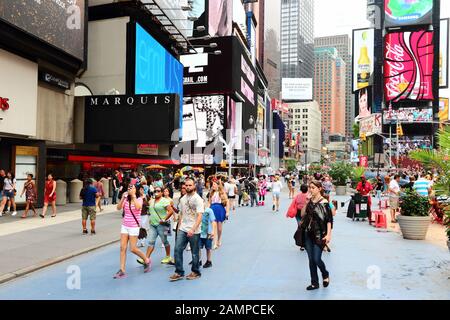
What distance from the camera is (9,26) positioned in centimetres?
1591

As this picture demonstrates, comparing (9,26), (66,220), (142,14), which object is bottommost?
(66,220)

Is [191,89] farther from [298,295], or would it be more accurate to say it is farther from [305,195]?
[298,295]

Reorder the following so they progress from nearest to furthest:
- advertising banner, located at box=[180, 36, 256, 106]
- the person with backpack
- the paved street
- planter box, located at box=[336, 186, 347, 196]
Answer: the paved street < the person with backpack < planter box, located at box=[336, 186, 347, 196] < advertising banner, located at box=[180, 36, 256, 106]

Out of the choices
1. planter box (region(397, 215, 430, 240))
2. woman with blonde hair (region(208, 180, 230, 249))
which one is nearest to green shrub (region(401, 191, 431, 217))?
planter box (region(397, 215, 430, 240))

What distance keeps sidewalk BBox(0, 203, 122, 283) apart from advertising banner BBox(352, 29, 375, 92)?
347ft

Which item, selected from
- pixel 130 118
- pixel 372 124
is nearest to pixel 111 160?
pixel 130 118

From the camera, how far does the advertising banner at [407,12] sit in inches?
3688

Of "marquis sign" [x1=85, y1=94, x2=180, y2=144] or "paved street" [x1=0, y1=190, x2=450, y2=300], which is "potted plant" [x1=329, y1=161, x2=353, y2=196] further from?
"paved street" [x1=0, y1=190, x2=450, y2=300]

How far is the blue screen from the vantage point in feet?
94.9

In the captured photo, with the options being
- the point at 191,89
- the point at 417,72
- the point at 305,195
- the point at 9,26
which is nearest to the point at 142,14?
the point at 9,26

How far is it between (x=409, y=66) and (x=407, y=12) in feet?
42.8

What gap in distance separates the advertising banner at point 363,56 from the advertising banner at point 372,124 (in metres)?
12.5
